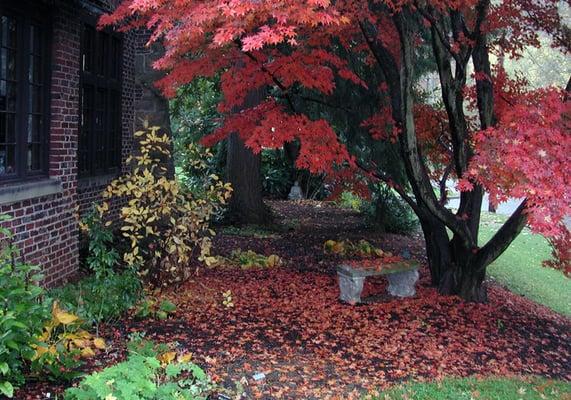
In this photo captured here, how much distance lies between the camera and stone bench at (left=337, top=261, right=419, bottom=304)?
24.6 ft

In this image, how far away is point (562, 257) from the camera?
7.99 metres

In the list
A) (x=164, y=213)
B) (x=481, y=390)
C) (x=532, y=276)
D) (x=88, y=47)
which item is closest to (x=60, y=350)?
(x=164, y=213)

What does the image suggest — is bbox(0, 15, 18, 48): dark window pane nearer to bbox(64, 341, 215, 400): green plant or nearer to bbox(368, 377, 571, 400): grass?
bbox(64, 341, 215, 400): green plant

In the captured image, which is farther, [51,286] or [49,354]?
[51,286]

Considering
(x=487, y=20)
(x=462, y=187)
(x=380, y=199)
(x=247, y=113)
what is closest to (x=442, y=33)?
(x=487, y=20)

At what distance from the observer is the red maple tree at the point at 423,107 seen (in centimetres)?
533

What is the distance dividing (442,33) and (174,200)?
3.53 m

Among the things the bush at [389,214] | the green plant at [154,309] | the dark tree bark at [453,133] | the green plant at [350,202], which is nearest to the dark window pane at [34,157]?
the green plant at [154,309]

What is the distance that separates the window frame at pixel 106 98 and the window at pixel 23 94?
154 cm

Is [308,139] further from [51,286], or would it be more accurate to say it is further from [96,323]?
[51,286]

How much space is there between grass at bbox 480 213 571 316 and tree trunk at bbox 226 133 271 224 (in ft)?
15.9

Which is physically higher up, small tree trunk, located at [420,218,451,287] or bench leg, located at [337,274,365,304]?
small tree trunk, located at [420,218,451,287]

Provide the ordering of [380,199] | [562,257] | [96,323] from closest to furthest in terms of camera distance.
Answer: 1. [96,323]
2. [562,257]
3. [380,199]

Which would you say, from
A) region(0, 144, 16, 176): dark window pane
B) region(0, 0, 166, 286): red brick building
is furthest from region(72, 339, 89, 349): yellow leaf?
region(0, 144, 16, 176): dark window pane
